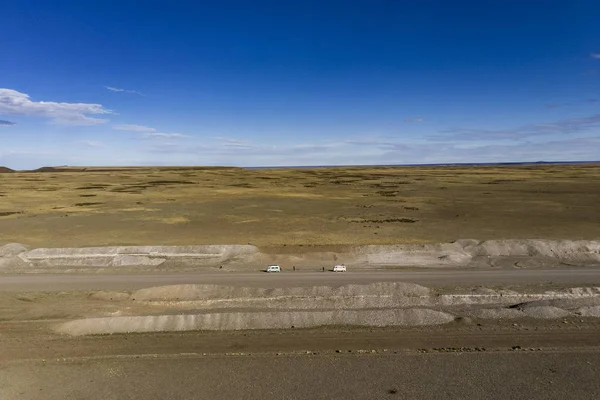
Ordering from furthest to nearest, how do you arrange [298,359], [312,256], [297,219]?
[297,219] < [312,256] < [298,359]

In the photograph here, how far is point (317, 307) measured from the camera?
23062 millimetres

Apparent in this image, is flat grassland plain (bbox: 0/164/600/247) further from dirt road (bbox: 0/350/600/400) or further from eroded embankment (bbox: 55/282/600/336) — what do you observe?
dirt road (bbox: 0/350/600/400)

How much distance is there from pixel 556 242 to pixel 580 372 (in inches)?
1001

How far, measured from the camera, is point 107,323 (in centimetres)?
2061

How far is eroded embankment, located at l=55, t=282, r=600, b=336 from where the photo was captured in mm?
20594

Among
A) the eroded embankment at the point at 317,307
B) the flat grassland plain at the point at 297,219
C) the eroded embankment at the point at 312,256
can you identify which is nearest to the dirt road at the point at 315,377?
the eroded embankment at the point at 317,307

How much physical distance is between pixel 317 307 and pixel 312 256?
504 inches

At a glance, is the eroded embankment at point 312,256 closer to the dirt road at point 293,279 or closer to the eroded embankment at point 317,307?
the dirt road at point 293,279

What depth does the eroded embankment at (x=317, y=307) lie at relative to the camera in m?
20.6

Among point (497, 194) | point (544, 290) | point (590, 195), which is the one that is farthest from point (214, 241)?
point (590, 195)

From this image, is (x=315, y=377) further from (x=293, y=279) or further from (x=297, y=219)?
(x=297, y=219)

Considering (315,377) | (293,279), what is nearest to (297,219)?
(293,279)

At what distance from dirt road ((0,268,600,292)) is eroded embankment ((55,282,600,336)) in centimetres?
225

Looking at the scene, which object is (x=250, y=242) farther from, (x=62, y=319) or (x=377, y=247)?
(x=62, y=319)
